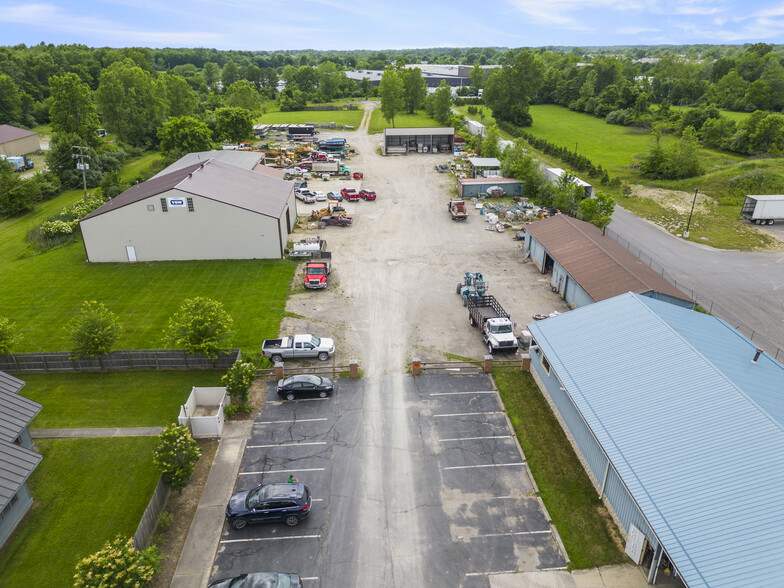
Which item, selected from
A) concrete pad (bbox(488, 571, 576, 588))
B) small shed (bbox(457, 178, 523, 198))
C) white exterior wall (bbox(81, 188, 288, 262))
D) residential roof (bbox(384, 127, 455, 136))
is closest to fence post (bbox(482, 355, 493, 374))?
concrete pad (bbox(488, 571, 576, 588))

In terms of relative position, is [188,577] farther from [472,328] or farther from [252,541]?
[472,328]

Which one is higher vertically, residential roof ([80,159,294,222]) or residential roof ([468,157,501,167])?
residential roof ([80,159,294,222])

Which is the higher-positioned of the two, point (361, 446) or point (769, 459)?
point (769, 459)

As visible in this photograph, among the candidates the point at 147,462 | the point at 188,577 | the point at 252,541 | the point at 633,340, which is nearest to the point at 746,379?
the point at 633,340

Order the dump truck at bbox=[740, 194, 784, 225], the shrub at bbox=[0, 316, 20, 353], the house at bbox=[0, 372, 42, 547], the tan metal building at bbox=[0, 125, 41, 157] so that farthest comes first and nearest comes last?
the tan metal building at bbox=[0, 125, 41, 157]
the dump truck at bbox=[740, 194, 784, 225]
the shrub at bbox=[0, 316, 20, 353]
the house at bbox=[0, 372, 42, 547]

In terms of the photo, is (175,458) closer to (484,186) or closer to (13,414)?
(13,414)

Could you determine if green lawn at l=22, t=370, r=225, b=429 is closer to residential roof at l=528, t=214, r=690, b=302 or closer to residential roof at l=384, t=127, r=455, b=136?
residential roof at l=528, t=214, r=690, b=302
